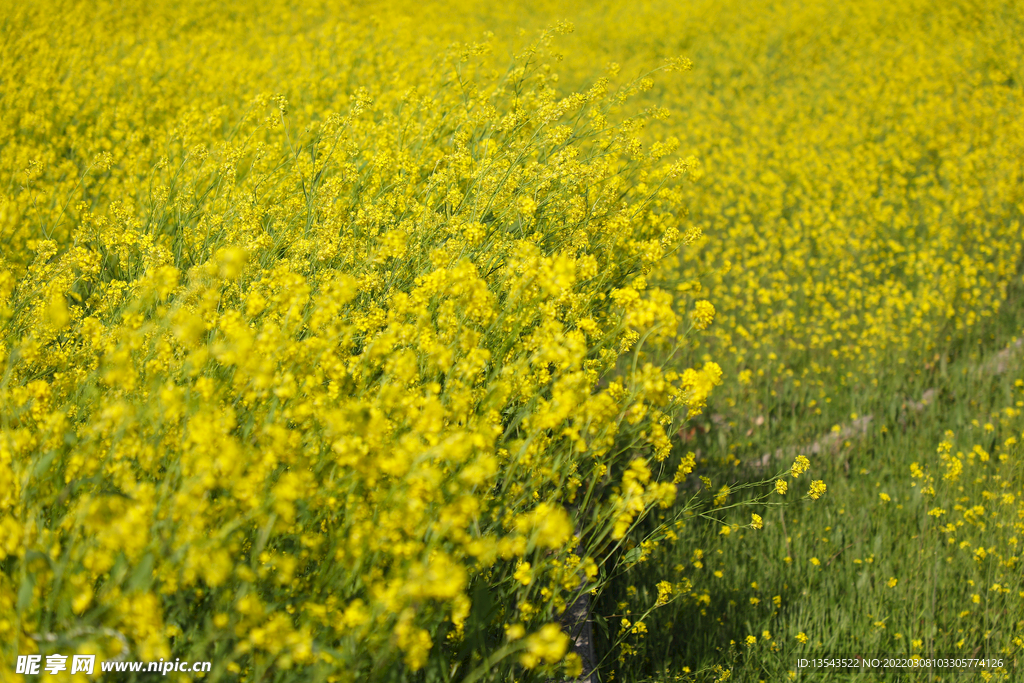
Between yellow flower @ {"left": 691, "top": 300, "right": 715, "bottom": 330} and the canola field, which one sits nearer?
the canola field

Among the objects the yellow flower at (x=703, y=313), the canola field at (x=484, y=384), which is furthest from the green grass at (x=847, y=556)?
the yellow flower at (x=703, y=313)

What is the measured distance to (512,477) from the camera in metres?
2.10

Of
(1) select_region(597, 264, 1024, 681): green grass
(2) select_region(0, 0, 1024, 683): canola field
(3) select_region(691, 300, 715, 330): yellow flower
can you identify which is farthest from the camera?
(1) select_region(597, 264, 1024, 681): green grass

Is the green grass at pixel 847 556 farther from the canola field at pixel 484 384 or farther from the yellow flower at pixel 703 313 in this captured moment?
the yellow flower at pixel 703 313

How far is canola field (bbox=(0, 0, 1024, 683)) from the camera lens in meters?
1.51

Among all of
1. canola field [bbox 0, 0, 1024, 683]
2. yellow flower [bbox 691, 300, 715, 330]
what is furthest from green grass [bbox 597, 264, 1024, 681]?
yellow flower [bbox 691, 300, 715, 330]

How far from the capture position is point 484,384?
244 cm

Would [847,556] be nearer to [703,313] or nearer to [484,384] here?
[703,313]

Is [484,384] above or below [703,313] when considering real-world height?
below

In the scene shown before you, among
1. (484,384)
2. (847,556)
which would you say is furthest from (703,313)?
(847,556)

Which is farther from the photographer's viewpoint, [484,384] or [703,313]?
[484,384]

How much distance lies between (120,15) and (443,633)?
10864 millimetres

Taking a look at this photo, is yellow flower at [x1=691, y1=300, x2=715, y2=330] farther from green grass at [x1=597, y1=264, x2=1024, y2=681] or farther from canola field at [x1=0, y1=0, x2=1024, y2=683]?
green grass at [x1=597, y1=264, x2=1024, y2=681]

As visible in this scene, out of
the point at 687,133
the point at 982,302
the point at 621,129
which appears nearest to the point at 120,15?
the point at 687,133
